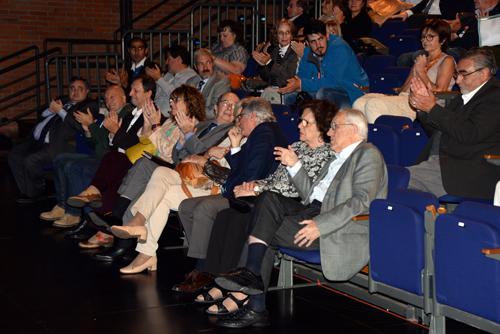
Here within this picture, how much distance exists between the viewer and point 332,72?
6.83 m

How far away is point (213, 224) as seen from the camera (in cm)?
528

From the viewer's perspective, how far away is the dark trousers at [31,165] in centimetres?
845

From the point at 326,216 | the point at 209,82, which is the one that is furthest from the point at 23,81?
the point at 326,216

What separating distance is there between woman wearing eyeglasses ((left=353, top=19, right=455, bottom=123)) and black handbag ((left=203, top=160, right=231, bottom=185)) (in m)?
1.33

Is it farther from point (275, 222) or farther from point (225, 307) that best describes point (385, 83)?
point (225, 307)

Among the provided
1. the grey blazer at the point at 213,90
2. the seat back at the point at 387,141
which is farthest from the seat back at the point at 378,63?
the seat back at the point at 387,141

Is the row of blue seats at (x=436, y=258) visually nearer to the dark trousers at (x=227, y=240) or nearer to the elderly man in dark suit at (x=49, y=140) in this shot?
the dark trousers at (x=227, y=240)

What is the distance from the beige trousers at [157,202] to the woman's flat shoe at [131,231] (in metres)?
0.05

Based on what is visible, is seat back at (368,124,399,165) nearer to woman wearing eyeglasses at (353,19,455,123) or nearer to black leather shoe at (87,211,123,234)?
woman wearing eyeglasses at (353,19,455,123)

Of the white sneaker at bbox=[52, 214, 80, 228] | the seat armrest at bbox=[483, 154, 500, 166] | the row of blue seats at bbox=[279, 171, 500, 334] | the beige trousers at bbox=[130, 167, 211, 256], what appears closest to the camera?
the row of blue seats at bbox=[279, 171, 500, 334]

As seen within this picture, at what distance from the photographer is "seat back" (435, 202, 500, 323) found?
3.64 meters

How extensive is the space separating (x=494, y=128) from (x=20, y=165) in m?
5.32

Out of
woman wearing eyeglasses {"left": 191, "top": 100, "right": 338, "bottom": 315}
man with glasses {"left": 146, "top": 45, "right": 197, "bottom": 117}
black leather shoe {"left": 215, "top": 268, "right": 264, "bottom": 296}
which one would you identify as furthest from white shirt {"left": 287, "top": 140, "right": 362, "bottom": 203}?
man with glasses {"left": 146, "top": 45, "right": 197, "bottom": 117}

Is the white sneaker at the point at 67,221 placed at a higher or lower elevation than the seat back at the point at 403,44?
lower
